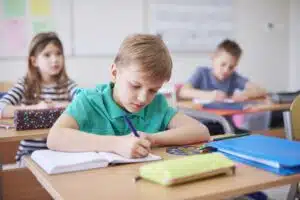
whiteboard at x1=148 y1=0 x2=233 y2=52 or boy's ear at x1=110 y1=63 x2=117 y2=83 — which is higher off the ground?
whiteboard at x1=148 y1=0 x2=233 y2=52

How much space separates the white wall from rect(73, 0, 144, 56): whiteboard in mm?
1986

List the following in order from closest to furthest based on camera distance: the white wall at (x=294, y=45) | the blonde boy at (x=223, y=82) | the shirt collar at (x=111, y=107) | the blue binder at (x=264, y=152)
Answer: the blue binder at (x=264, y=152) → the shirt collar at (x=111, y=107) → the blonde boy at (x=223, y=82) → the white wall at (x=294, y=45)

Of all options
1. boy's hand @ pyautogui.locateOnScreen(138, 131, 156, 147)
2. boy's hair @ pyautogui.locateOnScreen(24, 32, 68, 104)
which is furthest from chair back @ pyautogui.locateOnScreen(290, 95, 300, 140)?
boy's hair @ pyautogui.locateOnScreen(24, 32, 68, 104)

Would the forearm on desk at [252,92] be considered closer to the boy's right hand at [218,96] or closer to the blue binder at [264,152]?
the boy's right hand at [218,96]

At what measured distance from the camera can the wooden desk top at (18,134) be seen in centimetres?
154

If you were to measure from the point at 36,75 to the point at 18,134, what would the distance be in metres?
0.92

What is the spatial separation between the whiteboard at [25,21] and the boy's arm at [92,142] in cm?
227

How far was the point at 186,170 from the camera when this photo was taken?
2.98ft

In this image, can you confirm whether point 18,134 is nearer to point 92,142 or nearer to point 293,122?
point 92,142

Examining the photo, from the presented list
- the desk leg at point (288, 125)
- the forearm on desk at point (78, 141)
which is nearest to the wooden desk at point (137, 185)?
the forearm on desk at point (78, 141)

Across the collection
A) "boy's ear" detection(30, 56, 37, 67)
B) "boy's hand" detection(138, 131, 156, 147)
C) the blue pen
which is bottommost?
"boy's hand" detection(138, 131, 156, 147)

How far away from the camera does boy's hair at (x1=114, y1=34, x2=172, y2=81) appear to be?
124 centimetres

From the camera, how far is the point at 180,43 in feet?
13.7

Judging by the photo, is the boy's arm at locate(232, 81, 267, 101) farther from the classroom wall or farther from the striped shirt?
the striped shirt
